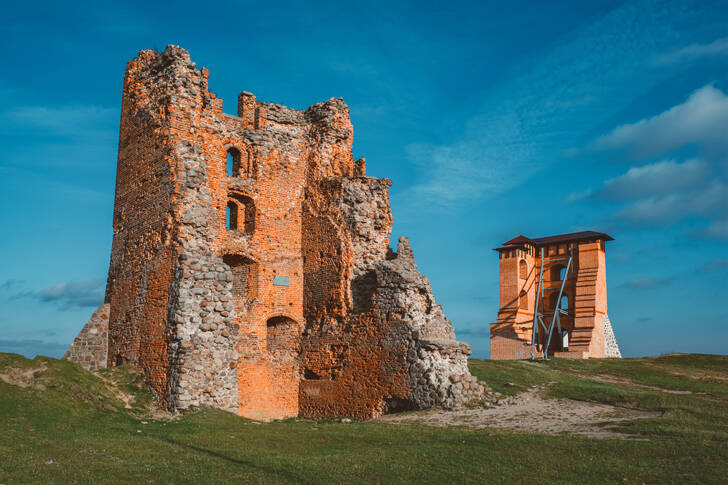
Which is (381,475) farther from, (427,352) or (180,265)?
(180,265)

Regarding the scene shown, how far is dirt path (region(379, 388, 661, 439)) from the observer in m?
12.2

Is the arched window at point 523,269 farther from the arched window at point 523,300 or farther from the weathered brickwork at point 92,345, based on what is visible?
the weathered brickwork at point 92,345

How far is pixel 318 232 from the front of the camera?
18.6 m

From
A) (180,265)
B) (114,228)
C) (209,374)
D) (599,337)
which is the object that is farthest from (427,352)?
(599,337)

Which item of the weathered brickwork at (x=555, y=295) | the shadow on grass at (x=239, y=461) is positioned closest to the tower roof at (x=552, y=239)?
the weathered brickwork at (x=555, y=295)

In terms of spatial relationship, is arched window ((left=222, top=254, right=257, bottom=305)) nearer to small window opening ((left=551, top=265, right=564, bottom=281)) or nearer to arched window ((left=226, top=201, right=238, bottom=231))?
arched window ((left=226, top=201, right=238, bottom=231))

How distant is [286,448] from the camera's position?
10.8m

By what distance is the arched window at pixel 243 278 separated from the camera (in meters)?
17.9

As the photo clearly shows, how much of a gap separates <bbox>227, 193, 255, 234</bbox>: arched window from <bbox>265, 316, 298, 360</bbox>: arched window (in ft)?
8.68

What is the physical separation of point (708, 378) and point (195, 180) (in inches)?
786

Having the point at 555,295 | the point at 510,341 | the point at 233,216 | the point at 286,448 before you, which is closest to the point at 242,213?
the point at 233,216

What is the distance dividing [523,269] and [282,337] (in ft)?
88.6

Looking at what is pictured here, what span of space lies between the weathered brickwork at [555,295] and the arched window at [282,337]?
24189mm

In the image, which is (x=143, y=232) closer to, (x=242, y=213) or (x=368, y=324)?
(x=242, y=213)
